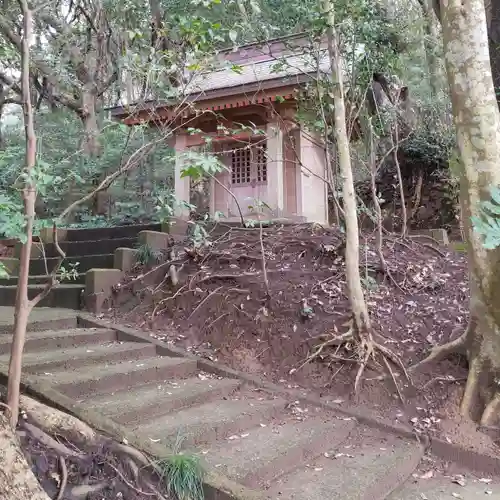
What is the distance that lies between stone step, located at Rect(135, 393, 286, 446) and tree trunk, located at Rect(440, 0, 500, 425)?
1771 mm

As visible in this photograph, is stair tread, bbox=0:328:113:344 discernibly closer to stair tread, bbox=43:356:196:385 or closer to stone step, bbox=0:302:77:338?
stone step, bbox=0:302:77:338

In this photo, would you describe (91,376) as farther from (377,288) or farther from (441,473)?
(377,288)

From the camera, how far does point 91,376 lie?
13.3ft

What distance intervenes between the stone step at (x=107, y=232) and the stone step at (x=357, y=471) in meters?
5.47

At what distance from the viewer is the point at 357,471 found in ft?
10.8

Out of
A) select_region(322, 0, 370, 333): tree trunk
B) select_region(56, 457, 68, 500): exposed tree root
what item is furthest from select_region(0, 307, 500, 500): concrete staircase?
select_region(322, 0, 370, 333): tree trunk

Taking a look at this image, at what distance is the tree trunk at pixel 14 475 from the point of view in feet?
7.13

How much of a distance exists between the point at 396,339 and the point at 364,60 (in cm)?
377

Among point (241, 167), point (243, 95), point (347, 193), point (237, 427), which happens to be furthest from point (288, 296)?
point (241, 167)

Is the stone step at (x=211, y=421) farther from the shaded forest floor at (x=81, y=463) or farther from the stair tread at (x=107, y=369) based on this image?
the stair tread at (x=107, y=369)

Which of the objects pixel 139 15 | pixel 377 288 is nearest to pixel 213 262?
pixel 377 288

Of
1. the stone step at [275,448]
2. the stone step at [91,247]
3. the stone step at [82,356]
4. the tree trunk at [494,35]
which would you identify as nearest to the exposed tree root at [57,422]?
the stone step at [275,448]

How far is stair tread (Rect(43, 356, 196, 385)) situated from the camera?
392 centimetres

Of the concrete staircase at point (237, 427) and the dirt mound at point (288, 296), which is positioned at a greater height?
the dirt mound at point (288, 296)
